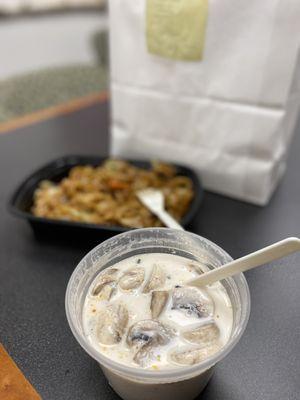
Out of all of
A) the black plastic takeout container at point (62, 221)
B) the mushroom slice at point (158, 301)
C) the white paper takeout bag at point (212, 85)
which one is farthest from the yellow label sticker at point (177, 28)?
the mushroom slice at point (158, 301)

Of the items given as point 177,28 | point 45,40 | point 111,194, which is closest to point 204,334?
point 111,194

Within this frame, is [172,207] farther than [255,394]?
Yes

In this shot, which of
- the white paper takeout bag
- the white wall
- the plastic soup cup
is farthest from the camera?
the white wall

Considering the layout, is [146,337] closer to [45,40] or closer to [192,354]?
[192,354]

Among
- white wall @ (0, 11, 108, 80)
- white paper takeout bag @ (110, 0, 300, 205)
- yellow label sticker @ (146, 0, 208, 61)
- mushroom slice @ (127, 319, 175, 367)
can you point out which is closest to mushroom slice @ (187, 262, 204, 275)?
mushroom slice @ (127, 319, 175, 367)

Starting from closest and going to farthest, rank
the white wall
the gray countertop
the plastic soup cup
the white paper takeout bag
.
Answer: the plastic soup cup → the gray countertop → the white paper takeout bag → the white wall

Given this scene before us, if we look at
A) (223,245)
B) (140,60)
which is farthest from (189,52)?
(223,245)

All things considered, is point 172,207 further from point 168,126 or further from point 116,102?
point 116,102

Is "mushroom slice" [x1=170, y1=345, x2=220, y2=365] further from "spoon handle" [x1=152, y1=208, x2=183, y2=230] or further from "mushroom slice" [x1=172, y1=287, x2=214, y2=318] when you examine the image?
"spoon handle" [x1=152, y1=208, x2=183, y2=230]
